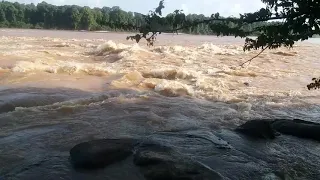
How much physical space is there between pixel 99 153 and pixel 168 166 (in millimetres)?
1292

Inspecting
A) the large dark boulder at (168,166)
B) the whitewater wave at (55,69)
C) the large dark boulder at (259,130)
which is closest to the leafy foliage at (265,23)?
the large dark boulder at (168,166)

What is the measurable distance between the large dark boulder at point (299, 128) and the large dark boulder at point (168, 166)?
10.9ft

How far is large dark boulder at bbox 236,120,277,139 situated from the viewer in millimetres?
8062

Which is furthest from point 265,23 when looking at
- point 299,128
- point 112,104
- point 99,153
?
point 112,104

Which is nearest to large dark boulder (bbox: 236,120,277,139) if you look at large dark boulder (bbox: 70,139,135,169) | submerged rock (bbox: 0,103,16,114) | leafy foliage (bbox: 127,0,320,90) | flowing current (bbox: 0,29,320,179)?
flowing current (bbox: 0,29,320,179)

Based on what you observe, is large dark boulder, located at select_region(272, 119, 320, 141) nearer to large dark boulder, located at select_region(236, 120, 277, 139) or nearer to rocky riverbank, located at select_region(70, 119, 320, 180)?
rocky riverbank, located at select_region(70, 119, 320, 180)

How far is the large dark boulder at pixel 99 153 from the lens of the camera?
6.01 m

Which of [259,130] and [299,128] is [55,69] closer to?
[259,130]

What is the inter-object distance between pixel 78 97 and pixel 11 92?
225 cm

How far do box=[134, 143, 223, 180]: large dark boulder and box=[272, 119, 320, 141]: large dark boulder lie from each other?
333cm

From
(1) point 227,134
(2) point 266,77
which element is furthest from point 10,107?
(2) point 266,77

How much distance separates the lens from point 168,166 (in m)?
5.61

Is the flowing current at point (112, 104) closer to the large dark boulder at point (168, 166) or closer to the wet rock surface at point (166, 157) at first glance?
the wet rock surface at point (166, 157)

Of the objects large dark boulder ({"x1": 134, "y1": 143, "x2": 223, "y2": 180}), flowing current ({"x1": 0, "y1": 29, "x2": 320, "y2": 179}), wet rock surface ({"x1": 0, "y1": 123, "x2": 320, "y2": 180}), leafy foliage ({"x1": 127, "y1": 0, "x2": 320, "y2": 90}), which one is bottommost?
flowing current ({"x1": 0, "y1": 29, "x2": 320, "y2": 179})
